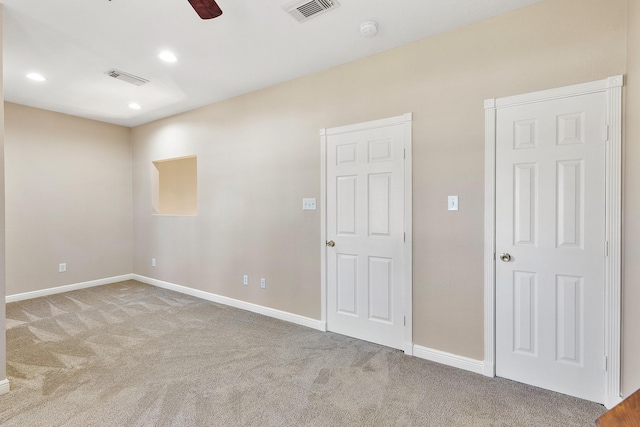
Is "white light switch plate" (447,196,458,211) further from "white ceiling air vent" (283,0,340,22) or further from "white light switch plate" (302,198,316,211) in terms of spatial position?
"white ceiling air vent" (283,0,340,22)

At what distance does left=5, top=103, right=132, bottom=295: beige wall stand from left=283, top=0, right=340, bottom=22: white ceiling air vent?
175 inches

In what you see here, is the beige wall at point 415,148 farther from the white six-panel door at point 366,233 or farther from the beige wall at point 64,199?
the beige wall at point 64,199

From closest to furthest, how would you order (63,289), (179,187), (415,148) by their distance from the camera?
(415,148) → (63,289) → (179,187)

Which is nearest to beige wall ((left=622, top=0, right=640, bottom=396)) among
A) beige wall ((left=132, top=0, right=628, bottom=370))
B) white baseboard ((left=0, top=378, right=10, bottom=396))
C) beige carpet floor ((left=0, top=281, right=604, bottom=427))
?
beige wall ((left=132, top=0, right=628, bottom=370))

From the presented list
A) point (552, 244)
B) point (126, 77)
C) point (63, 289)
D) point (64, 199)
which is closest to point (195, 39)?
point (126, 77)

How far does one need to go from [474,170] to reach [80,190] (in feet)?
18.2

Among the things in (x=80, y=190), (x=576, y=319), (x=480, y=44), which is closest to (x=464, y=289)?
(x=576, y=319)

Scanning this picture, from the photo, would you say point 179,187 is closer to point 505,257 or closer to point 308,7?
point 308,7

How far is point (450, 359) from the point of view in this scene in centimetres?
256

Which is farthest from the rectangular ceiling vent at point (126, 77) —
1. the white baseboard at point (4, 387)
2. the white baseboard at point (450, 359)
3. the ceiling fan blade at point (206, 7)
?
the white baseboard at point (450, 359)

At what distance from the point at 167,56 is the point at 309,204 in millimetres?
A: 1936

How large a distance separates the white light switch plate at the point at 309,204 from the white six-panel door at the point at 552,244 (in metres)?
1.71

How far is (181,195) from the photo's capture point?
6.15 metres

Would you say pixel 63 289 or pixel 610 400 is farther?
pixel 63 289
